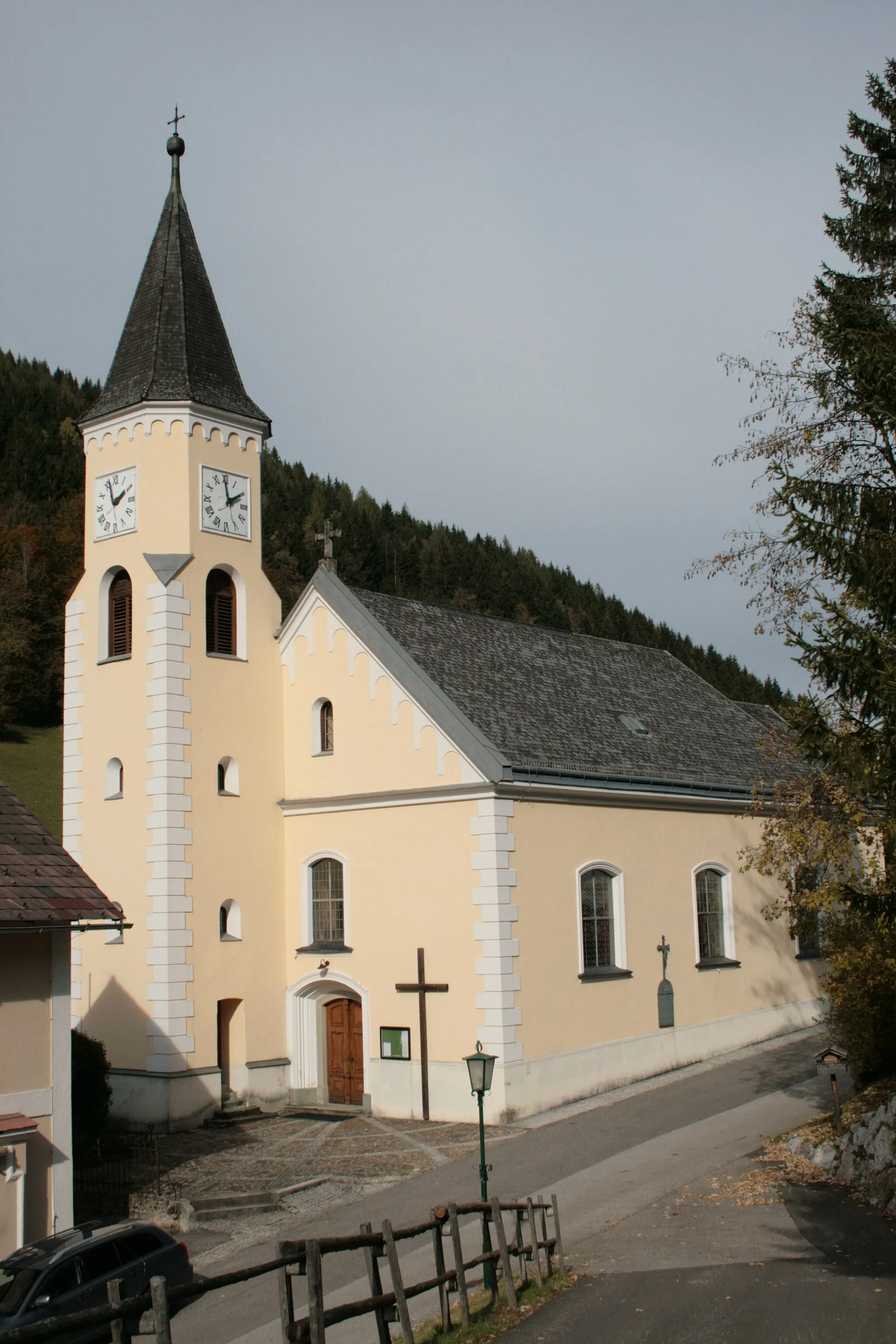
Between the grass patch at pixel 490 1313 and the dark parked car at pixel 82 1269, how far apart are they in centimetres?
299

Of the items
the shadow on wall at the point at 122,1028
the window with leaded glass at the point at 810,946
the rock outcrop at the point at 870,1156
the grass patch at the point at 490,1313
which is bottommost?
the grass patch at the point at 490,1313

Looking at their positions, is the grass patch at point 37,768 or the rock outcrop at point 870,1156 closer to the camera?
the rock outcrop at point 870,1156

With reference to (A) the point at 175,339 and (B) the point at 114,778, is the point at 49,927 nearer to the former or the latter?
(B) the point at 114,778

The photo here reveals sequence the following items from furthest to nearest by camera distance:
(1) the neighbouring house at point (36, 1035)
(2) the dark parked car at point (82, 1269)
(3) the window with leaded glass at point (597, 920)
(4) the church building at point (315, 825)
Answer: (3) the window with leaded glass at point (597, 920), (4) the church building at point (315, 825), (1) the neighbouring house at point (36, 1035), (2) the dark parked car at point (82, 1269)

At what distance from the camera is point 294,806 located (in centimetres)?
2539

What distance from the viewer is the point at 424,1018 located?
2245 centimetres

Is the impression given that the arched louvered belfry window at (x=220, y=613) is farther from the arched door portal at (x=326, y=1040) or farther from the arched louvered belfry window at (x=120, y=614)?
the arched door portal at (x=326, y=1040)

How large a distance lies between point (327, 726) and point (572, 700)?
5568mm

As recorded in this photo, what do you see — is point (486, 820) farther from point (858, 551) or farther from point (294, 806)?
point (858, 551)

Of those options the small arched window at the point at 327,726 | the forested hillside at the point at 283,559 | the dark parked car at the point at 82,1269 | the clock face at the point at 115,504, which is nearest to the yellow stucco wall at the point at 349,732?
the small arched window at the point at 327,726

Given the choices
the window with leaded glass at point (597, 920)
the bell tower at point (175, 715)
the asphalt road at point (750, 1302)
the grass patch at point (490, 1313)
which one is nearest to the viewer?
the asphalt road at point (750, 1302)

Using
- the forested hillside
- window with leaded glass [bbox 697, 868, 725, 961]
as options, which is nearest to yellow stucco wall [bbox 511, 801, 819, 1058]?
window with leaded glass [bbox 697, 868, 725, 961]

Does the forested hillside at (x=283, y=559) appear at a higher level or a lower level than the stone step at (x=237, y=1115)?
higher

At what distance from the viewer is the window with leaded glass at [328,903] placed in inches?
971
